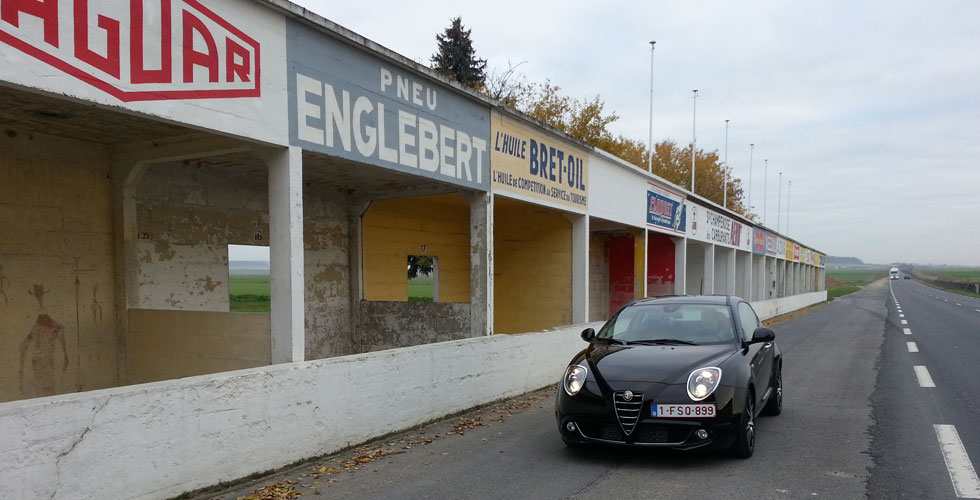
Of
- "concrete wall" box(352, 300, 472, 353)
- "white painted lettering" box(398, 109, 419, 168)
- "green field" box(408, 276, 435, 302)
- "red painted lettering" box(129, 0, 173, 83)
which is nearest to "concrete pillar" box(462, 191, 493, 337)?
"concrete wall" box(352, 300, 472, 353)

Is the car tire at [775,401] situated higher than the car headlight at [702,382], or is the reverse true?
the car headlight at [702,382]

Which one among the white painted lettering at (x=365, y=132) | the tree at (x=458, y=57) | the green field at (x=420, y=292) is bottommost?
the green field at (x=420, y=292)

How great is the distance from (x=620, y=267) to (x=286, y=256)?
644 inches

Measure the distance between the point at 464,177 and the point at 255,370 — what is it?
187 inches

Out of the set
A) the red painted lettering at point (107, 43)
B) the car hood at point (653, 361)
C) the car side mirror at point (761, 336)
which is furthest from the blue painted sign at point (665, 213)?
the red painted lettering at point (107, 43)

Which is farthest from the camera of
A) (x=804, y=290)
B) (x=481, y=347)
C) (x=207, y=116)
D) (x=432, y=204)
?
(x=804, y=290)

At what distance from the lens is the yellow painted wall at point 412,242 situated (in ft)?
40.8

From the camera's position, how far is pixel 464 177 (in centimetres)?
945

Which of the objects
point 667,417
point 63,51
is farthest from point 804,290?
point 63,51

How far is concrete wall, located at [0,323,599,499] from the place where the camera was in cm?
402

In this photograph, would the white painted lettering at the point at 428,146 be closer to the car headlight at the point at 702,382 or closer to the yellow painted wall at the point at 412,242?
the yellow painted wall at the point at 412,242

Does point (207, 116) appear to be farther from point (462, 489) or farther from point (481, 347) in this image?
point (481, 347)

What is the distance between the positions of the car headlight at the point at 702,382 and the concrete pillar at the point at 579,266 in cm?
776

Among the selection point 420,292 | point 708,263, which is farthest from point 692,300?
point 420,292
